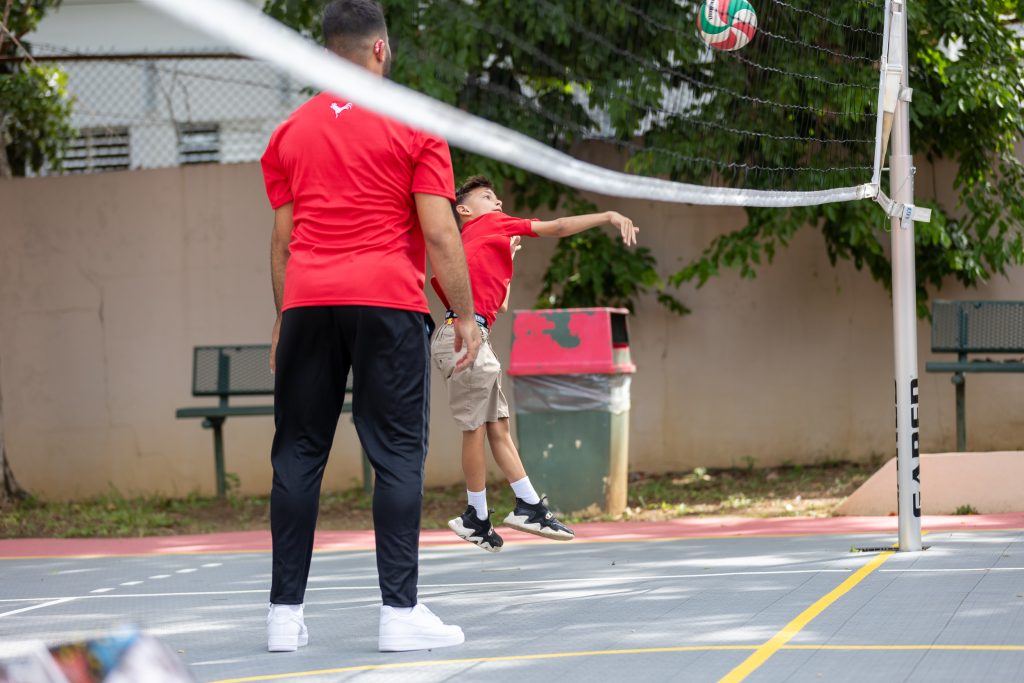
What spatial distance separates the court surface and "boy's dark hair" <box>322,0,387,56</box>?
2.02 meters

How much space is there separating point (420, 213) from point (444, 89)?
5204 mm

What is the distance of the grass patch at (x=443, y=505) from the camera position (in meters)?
9.18

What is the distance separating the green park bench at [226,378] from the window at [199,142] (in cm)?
305

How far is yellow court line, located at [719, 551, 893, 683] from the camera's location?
3.70 m

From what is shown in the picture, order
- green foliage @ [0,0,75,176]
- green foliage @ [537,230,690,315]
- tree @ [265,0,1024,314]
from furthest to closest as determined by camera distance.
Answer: green foliage @ [0,0,75,176] → green foliage @ [537,230,690,315] → tree @ [265,0,1024,314]

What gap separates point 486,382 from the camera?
225 inches

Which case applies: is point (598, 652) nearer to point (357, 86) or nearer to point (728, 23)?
point (357, 86)

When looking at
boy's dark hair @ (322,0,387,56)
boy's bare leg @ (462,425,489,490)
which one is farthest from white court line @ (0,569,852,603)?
boy's dark hair @ (322,0,387,56)

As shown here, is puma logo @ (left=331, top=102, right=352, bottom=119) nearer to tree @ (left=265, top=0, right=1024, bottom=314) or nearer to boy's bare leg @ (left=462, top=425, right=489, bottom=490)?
boy's bare leg @ (left=462, top=425, right=489, bottom=490)

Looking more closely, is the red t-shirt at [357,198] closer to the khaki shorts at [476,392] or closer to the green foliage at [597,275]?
the khaki shorts at [476,392]

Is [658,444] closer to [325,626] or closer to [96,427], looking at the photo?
[96,427]

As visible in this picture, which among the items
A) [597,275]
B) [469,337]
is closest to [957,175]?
[597,275]

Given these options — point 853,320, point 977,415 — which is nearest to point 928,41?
point 853,320

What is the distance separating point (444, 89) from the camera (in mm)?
9258
